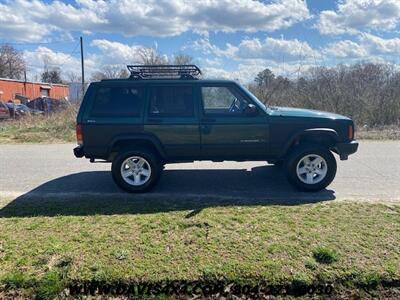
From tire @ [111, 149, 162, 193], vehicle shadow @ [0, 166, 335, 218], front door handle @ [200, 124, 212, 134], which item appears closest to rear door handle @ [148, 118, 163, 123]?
tire @ [111, 149, 162, 193]

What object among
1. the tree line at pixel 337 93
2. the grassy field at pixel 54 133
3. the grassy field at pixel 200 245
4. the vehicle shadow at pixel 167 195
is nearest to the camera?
the grassy field at pixel 200 245

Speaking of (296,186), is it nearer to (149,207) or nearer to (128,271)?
(149,207)

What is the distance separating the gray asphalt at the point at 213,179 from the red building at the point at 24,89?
32.0 m

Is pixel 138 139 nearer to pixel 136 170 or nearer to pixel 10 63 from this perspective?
pixel 136 170

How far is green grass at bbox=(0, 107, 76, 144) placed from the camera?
41.5 feet

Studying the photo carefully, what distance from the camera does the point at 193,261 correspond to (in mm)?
3617

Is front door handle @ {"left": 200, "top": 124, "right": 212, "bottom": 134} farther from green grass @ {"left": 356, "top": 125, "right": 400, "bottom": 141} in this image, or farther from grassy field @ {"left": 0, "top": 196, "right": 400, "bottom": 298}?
green grass @ {"left": 356, "top": 125, "right": 400, "bottom": 141}

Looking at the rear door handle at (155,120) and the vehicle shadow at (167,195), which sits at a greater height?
the rear door handle at (155,120)

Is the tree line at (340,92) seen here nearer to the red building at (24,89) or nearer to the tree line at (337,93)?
the tree line at (337,93)

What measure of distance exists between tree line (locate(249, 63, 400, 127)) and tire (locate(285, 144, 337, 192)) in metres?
10.4

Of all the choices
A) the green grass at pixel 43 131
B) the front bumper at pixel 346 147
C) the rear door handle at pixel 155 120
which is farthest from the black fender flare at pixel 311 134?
the green grass at pixel 43 131

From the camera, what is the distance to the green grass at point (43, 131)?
12.7 metres

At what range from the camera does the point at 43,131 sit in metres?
14.3

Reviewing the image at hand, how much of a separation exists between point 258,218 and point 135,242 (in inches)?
65.8
